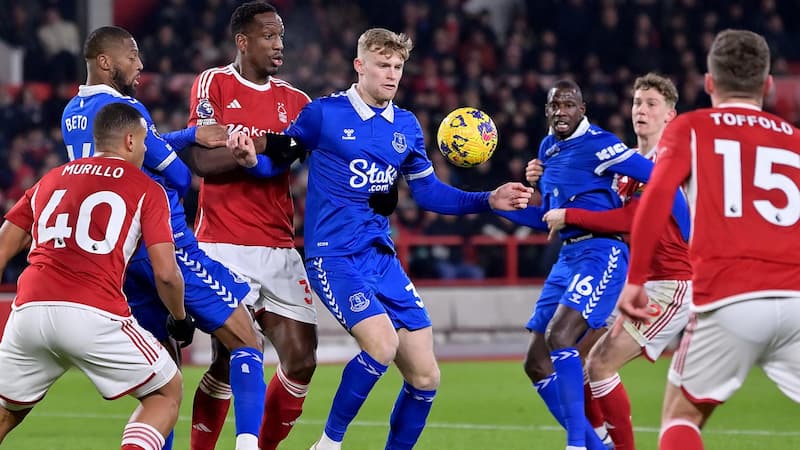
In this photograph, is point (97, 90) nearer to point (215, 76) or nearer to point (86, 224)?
point (215, 76)

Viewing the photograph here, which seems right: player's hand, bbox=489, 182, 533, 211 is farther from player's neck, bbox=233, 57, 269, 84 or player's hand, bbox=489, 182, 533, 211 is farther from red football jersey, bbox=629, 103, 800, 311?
red football jersey, bbox=629, 103, 800, 311

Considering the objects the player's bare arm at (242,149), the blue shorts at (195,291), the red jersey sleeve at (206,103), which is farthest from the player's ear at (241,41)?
the blue shorts at (195,291)

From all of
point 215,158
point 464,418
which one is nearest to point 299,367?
point 215,158

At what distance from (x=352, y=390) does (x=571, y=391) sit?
1.27 m

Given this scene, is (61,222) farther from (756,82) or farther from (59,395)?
(59,395)

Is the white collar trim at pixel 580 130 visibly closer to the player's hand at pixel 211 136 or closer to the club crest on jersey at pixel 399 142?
the club crest on jersey at pixel 399 142

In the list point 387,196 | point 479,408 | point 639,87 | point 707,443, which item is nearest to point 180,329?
point 387,196

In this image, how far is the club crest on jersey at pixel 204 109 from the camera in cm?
681

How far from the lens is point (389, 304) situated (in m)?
6.70

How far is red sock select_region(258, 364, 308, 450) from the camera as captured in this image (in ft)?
22.2

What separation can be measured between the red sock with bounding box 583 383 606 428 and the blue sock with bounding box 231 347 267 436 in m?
2.19

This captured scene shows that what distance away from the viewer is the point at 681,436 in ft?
15.6

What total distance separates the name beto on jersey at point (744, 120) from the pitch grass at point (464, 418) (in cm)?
377

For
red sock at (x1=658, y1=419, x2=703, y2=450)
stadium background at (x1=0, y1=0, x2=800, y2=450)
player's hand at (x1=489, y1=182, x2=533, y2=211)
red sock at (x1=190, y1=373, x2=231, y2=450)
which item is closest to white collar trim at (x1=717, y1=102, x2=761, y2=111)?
red sock at (x1=658, y1=419, x2=703, y2=450)
